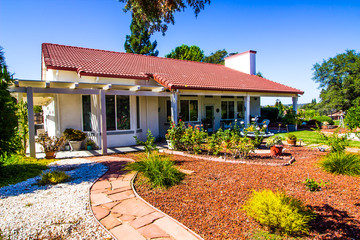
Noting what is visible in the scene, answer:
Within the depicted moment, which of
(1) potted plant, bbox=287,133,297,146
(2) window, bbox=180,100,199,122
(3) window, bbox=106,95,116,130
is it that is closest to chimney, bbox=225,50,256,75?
(2) window, bbox=180,100,199,122

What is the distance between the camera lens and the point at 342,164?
18.0 feet

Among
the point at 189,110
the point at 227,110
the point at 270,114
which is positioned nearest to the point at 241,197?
the point at 189,110

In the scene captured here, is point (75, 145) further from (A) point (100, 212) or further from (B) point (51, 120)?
(A) point (100, 212)

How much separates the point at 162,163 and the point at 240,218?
2.57 meters

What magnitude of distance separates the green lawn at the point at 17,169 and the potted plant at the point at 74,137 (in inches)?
92.0

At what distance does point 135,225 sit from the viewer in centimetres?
334

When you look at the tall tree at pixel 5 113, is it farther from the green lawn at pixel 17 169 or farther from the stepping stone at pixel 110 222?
the stepping stone at pixel 110 222

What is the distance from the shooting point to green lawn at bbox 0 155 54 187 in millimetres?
5564

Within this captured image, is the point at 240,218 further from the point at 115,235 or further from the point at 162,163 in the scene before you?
the point at 162,163

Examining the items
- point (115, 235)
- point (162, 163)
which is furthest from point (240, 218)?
point (162, 163)

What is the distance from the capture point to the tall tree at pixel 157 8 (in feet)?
19.1

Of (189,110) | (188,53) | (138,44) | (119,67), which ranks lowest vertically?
(189,110)

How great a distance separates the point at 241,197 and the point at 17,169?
241 inches

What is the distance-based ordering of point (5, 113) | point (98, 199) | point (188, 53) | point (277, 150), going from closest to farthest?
point (98, 199), point (5, 113), point (277, 150), point (188, 53)
